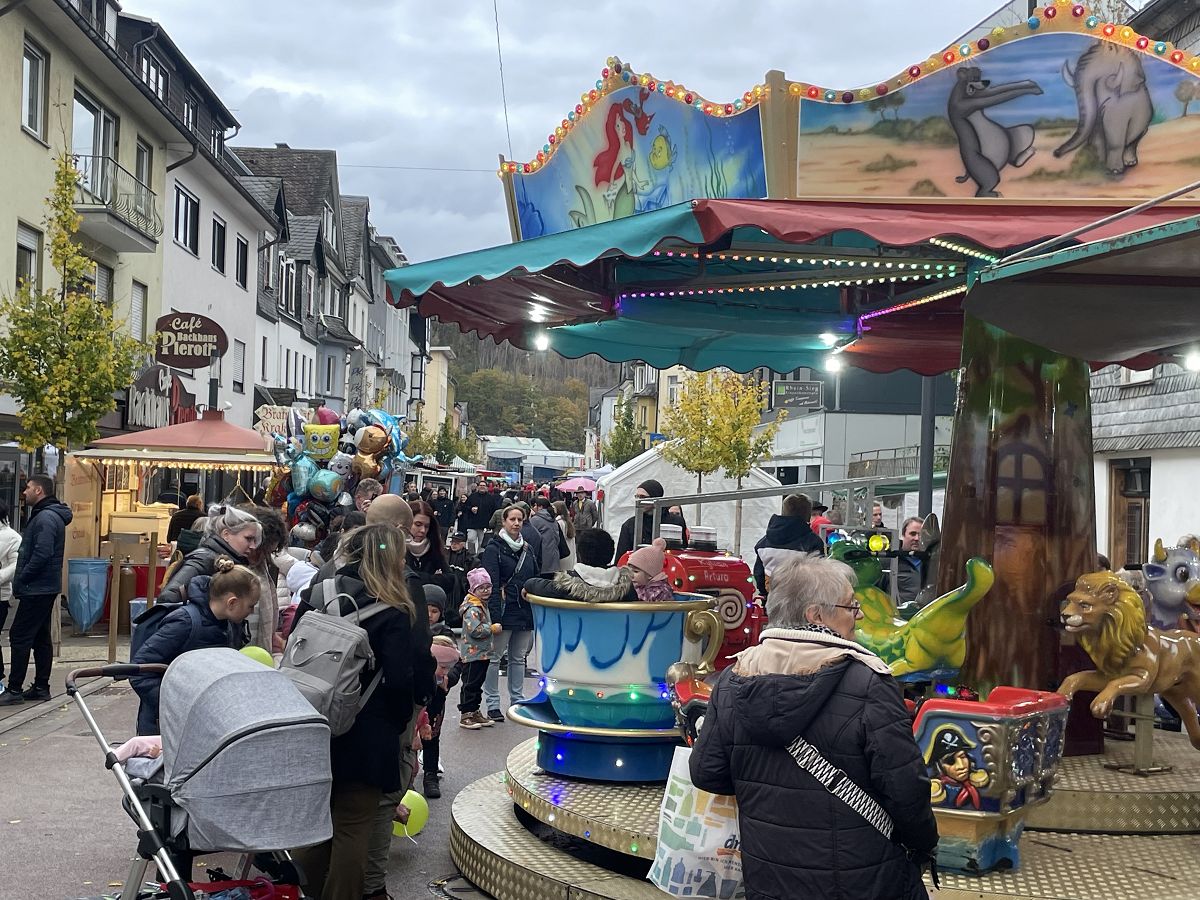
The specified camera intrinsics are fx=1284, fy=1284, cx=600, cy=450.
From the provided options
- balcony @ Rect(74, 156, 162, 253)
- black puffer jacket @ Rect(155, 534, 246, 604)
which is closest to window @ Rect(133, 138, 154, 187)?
balcony @ Rect(74, 156, 162, 253)

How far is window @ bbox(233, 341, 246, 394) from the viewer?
33844 mm

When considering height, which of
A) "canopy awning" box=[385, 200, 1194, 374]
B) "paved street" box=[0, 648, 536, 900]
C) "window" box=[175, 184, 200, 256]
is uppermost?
"window" box=[175, 184, 200, 256]

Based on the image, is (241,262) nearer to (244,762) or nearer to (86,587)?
(86,587)

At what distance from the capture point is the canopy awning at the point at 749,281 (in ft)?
18.6

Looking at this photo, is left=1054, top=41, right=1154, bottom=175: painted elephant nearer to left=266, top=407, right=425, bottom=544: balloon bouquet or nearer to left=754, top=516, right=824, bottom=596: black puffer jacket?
left=754, top=516, right=824, bottom=596: black puffer jacket

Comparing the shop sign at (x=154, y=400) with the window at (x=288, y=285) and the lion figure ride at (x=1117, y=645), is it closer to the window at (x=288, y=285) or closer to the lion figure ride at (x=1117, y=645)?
the window at (x=288, y=285)

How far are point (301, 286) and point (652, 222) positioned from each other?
40.7m

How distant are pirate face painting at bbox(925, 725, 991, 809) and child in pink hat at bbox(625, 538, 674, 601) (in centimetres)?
196

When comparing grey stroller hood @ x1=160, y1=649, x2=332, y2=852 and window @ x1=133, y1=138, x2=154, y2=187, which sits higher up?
window @ x1=133, y1=138, x2=154, y2=187

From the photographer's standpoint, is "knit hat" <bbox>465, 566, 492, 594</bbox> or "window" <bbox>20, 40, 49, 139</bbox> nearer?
"knit hat" <bbox>465, 566, 492, 594</bbox>

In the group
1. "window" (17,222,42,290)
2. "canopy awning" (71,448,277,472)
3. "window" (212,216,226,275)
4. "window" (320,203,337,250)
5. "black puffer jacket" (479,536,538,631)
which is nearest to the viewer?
"black puffer jacket" (479,536,538,631)

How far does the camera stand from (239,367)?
113 feet

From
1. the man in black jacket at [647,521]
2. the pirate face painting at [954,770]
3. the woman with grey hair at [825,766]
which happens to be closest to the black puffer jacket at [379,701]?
the woman with grey hair at [825,766]

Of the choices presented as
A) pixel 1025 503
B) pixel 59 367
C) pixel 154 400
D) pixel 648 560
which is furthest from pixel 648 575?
pixel 154 400
